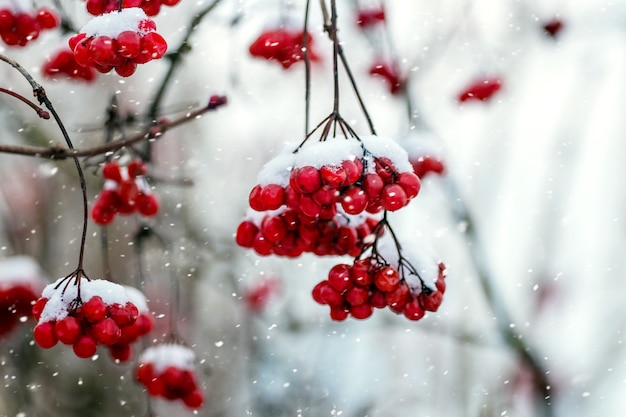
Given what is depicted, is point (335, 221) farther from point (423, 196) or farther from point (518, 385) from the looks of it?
→ point (518, 385)

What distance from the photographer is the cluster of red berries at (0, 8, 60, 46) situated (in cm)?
162

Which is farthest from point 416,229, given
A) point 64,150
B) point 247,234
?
point 64,150

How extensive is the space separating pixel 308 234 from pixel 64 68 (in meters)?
1.13

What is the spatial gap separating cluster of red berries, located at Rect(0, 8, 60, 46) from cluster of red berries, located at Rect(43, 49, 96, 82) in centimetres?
31

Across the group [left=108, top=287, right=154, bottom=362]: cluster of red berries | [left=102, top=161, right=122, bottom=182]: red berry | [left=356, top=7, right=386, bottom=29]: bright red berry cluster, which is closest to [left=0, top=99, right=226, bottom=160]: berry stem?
[left=108, top=287, right=154, bottom=362]: cluster of red berries

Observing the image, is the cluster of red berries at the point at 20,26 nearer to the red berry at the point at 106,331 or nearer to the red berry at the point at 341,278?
the red berry at the point at 106,331

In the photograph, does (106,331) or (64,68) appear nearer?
(106,331)

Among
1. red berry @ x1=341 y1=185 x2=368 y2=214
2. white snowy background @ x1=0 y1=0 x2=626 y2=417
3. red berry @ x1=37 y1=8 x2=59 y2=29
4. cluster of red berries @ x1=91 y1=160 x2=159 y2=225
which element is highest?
white snowy background @ x1=0 y1=0 x2=626 y2=417

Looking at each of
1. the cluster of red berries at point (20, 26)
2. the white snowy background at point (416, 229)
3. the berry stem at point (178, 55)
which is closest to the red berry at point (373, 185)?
the berry stem at point (178, 55)

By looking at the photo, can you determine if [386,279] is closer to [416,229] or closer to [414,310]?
[414,310]

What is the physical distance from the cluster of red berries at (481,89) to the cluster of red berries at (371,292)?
5.22ft

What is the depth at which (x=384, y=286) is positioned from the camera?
3.76ft

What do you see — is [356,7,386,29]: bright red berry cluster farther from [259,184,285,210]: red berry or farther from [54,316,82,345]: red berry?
[54,316,82,345]: red berry

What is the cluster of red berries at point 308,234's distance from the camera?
124 centimetres
